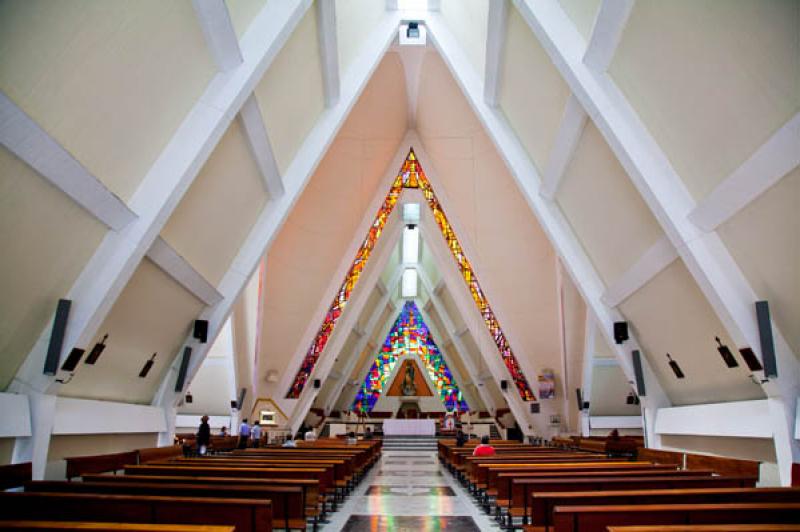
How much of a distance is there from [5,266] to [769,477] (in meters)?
7.34

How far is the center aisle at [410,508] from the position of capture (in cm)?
531

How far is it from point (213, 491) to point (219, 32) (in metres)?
4.31

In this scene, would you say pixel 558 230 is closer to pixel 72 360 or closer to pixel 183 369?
pixel 183 369

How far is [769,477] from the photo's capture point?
19.7 ft


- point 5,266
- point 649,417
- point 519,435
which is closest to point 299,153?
point 5,266

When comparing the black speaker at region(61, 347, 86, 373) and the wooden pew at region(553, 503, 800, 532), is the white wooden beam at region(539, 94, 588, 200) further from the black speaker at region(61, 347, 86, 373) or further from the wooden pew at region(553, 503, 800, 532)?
the black speaker at region(61, 347, 86, 373)

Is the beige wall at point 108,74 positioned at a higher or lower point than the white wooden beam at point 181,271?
higher

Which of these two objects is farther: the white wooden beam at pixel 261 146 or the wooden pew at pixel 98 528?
the white wooden beam at pixel 261 146

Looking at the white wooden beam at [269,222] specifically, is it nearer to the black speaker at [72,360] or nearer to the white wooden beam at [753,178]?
the black speaker at [72,360]

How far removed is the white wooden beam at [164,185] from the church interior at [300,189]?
0.09ft

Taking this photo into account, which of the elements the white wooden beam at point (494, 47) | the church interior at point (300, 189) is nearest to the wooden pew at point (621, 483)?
the church interior at point (300, 189)

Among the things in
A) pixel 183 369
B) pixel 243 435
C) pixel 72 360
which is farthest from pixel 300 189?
pixel 243 435

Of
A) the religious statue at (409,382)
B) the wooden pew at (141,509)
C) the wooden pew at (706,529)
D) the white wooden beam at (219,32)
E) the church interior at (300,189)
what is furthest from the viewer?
the religious statue at (409,382)

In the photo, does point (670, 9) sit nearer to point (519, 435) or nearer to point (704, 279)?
point (704, 279)
